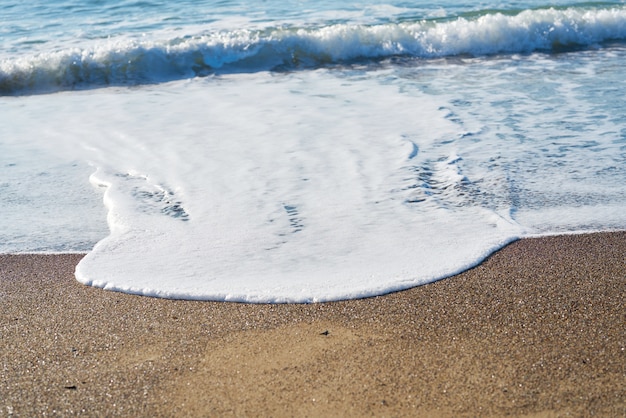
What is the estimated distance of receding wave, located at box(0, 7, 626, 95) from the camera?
8.99 meters

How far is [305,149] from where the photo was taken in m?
5.18

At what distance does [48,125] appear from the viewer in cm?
634

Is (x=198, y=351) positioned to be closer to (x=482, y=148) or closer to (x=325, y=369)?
(x=325, y=369)

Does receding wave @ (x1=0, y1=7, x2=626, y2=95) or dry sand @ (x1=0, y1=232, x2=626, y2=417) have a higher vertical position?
receding wave @ (x1=0, y1=7, x2=626, y2=95)

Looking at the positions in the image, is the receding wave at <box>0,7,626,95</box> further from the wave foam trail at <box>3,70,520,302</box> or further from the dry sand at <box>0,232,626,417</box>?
the dry sand at <box>0,232,626,417</box>

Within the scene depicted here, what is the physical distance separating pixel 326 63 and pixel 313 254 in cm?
643

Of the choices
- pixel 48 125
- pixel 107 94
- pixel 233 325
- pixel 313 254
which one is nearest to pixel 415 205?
pixel 313 254

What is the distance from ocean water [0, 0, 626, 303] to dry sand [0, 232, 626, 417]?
0.19 metres

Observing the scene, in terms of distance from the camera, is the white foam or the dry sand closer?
the dry sand

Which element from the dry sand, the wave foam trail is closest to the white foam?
the wave foam trail

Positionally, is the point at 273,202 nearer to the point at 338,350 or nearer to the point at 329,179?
the point at 329,179

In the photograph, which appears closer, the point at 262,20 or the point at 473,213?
the point at 473,213

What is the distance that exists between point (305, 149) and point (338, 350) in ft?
9.12

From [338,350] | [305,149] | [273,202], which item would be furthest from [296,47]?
[338,350]
